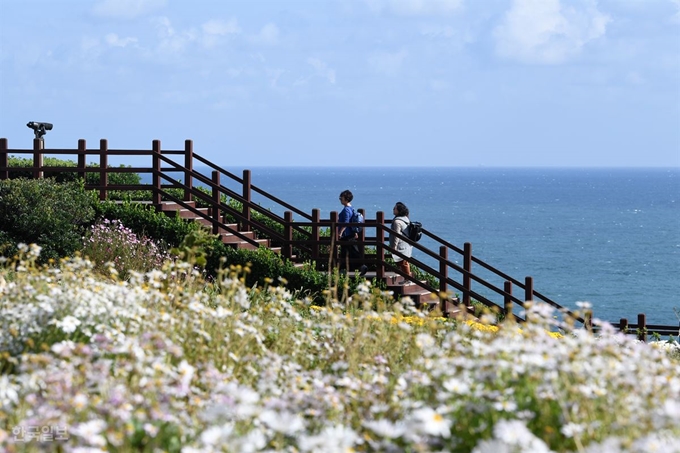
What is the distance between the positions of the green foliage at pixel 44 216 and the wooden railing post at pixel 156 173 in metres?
1.59

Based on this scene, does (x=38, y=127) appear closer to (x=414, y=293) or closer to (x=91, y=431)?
(x=414, y=293)

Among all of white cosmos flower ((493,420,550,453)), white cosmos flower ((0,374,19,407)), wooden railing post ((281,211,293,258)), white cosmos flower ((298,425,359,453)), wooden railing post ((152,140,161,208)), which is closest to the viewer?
white cosmos flower ((493,420,550,453))

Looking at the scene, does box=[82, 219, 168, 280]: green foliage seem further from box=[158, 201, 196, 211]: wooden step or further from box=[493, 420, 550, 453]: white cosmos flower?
box=[493, 420, 550, 453]: white cosmos flower

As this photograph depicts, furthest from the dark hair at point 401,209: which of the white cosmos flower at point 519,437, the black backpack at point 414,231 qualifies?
the white cosmos flower at point 519,437

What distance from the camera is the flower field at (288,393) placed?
4711 millimetres

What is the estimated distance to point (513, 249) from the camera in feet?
259

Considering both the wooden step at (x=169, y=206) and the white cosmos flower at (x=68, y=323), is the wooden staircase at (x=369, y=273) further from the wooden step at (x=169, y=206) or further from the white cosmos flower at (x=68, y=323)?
the white cosmos flower at (x=68, y=323)

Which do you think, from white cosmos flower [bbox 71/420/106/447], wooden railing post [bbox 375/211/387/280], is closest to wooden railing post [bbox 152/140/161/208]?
wooden railing post [bbox 375/211/387/280]

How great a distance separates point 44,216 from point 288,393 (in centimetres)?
1171

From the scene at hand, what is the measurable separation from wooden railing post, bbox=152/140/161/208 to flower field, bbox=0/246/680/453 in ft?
39.2

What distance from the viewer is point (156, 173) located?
1944 cm

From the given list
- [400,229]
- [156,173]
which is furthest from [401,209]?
[156,173]

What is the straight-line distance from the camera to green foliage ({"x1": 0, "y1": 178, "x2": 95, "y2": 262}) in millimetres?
16500

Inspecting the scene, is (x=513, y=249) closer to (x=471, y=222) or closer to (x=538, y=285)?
(x=538, y=285)
